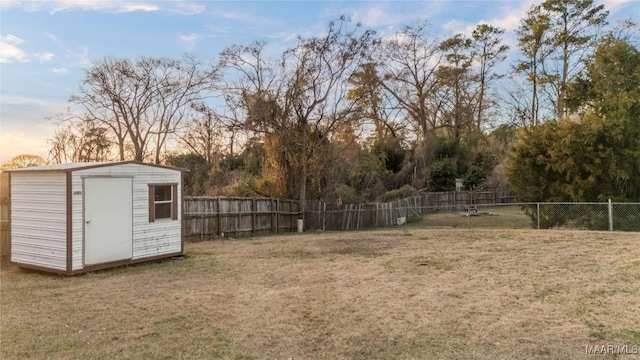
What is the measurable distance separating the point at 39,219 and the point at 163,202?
240cm

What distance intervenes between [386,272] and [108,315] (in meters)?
4.63

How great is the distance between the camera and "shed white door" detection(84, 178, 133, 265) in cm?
802

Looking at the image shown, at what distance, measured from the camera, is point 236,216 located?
14.7 metres

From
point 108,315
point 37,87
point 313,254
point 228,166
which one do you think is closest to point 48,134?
point 228,166

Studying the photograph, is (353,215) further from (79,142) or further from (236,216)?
(79,142)

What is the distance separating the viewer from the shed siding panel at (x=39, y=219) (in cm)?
782

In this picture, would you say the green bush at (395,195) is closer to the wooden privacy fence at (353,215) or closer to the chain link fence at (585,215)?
the wooden privacy fence at (353,215)

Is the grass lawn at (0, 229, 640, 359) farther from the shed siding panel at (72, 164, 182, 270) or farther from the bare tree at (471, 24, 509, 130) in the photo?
the bare tree at (471, 24, 509, 130)

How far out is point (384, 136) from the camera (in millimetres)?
33781

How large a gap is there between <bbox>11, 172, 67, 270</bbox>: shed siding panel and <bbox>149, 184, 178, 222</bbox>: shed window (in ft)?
5.83

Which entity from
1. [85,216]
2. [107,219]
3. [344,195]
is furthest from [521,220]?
[85,216]

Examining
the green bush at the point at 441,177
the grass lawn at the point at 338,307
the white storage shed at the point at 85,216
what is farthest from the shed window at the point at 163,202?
the green bush at the point at 441,177

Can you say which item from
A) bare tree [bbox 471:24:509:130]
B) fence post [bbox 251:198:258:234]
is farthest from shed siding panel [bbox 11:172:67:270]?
bare tree [bbox 471:24:509:130]

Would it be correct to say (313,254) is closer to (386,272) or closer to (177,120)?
(386,272)
